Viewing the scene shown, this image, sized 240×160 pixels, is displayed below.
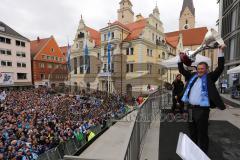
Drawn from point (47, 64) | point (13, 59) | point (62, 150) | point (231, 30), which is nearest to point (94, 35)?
point (47, 64)

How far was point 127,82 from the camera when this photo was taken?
101 ft

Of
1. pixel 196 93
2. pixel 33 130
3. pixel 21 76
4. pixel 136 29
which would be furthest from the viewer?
pixel 21 76

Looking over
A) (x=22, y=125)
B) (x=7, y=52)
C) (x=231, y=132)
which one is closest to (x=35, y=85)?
(x=7, y=52)

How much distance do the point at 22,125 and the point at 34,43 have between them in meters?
41.3

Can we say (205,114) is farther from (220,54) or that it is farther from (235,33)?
(235,33)

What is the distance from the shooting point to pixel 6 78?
104 ft

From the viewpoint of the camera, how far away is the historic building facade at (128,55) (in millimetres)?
29156

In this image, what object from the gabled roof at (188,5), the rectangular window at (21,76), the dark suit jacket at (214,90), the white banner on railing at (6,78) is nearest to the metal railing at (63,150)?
the dark suit jacket at (214,90)

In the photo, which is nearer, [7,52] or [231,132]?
[231,132]

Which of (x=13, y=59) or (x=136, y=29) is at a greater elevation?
(x=136, y=29)

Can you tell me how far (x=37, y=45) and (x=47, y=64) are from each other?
6.30m

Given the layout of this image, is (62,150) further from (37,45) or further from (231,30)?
(37,45)

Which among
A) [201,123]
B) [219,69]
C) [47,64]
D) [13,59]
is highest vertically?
[13,59]

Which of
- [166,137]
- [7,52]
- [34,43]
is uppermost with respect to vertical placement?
[34,43]
